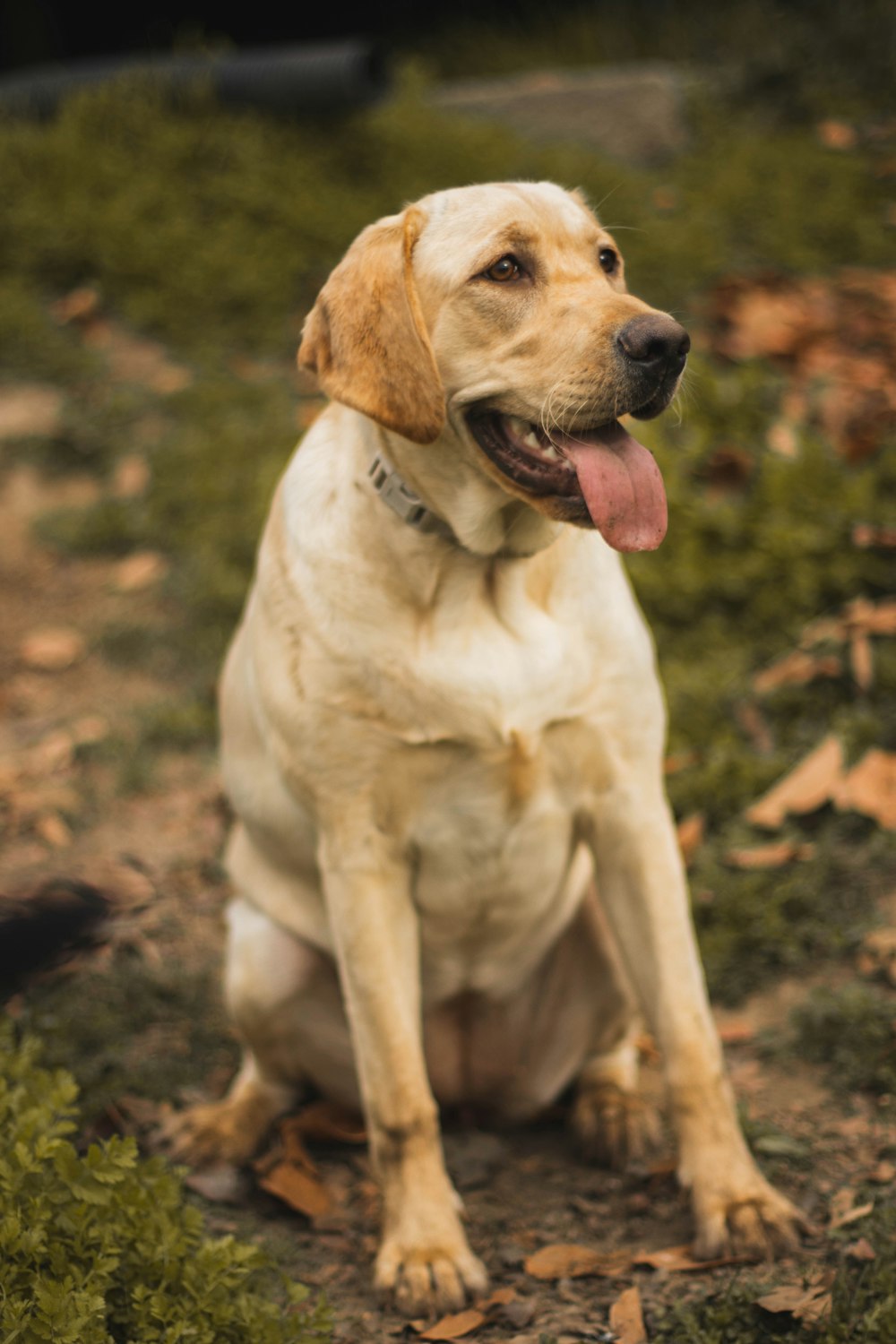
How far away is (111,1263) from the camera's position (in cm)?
222

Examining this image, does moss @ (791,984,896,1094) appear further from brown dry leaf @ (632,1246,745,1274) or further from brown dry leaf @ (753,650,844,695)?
brown dry leaf @ (753,650,844,695)

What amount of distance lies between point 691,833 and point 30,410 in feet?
13.5

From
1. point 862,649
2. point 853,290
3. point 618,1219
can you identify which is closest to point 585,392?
point 618,1219

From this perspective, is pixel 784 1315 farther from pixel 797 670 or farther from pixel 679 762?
pixel 797 670

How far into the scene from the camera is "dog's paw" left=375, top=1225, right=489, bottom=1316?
255 centimetres

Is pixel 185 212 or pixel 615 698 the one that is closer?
pixel 615 698

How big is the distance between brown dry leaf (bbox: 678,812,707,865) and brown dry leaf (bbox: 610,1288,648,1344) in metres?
1.49

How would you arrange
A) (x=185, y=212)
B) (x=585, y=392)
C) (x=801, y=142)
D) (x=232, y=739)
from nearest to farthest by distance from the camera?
(x=585, y=392), (x=232, y=739), (x=185, y=212), (x=801, y=142)

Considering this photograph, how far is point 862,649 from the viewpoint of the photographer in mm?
4129

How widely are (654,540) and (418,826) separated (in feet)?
2.35

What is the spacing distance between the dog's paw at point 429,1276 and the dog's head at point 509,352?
137cm

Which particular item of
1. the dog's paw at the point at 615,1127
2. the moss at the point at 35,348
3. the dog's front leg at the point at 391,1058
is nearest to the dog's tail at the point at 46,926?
the dog's front leg at the point at 391,1058

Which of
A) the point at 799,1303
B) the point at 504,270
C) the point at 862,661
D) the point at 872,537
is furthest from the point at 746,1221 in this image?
the point at 872,537

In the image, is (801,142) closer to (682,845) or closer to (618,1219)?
(682,845)
